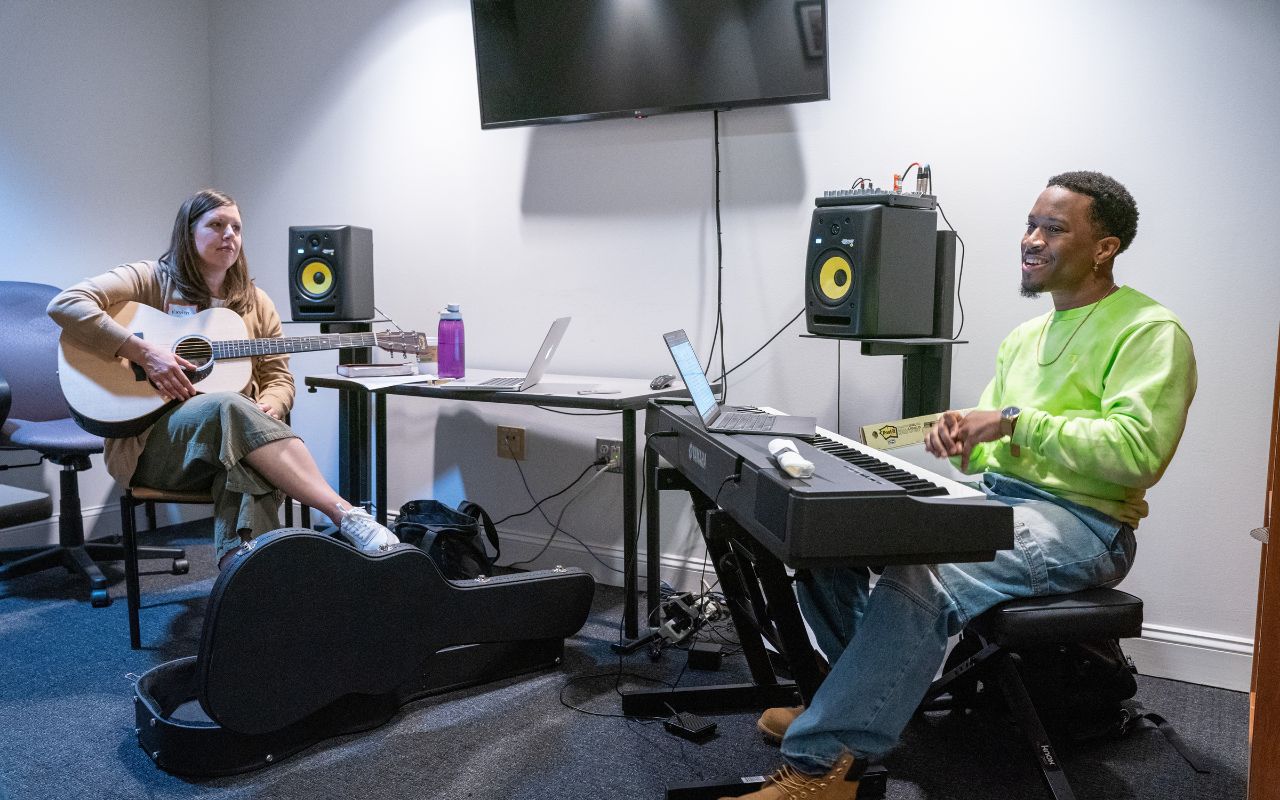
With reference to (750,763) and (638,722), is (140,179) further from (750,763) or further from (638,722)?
(750,763)

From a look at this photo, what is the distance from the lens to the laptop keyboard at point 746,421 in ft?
5.24

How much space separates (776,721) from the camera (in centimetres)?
187

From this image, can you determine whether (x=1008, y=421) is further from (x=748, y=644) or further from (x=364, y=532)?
(x=364, y=532)

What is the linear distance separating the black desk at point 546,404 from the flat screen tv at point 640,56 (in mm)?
833

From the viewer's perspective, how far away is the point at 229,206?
2.54 metres

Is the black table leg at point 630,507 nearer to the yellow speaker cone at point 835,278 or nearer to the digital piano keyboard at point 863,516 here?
the yellow speaker cone at point 835,278

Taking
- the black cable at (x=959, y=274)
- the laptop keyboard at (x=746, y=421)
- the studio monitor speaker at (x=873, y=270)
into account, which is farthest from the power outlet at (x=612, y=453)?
the laptop keyboard at (x=746, y=421)

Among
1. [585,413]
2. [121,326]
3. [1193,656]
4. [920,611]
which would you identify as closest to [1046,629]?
[920,611]

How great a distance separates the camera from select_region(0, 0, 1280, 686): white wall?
2172 mm

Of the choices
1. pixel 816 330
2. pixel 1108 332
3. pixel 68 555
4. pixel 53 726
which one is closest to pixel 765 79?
pixel 816 330

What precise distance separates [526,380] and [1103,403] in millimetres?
1452

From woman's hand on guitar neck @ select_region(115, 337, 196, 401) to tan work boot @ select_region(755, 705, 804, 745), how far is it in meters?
1.63

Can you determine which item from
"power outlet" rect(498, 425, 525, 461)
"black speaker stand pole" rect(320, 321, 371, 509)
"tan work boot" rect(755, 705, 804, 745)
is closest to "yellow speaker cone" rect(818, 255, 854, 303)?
"tan work boot" rect(755, 705, 804, 745)

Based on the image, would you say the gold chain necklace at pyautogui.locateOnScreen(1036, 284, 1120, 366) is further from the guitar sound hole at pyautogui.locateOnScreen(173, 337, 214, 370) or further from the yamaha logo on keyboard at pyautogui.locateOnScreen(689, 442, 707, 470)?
the guitar sound hole at pyautogui.locateOnScreen(173, 337, 214, 370)
